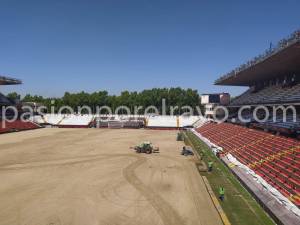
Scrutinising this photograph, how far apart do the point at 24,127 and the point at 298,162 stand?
224 ft

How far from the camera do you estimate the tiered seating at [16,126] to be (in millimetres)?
66319

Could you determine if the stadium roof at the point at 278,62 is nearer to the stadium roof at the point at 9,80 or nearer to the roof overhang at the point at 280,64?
the roof overhang at the point at 280,64

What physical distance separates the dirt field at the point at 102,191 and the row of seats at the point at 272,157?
5361 millimetres

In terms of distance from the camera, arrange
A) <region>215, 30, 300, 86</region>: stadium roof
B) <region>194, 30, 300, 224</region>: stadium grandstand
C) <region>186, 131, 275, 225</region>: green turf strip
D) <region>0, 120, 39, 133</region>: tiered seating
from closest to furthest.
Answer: <region>186, 131, 275, 225</region>: green turf strip
<region>194, 30, 300, 224</region>: stadium grandstand
<region>215, 30, 300, 86</region>: stadium roof
<region>0, 120, 39, 133</region>: tiered seating

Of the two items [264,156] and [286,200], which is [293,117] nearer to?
[264,156]

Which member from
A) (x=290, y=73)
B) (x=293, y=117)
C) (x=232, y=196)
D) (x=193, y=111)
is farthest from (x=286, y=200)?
(x=193, y=111)

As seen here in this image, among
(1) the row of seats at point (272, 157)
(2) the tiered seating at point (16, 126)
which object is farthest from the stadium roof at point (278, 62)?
(2) the tiered seating at point (16, 126)

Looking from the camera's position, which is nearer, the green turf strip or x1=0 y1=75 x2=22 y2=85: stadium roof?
the green turf strip

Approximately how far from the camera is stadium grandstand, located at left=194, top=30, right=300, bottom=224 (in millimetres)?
18734

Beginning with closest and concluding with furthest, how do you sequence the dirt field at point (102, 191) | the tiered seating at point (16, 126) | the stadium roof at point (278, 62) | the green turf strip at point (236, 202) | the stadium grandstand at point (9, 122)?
1. the green turf strip at point (236, 202)
2. the dirt field at point (102, 191)
3. the stadium roof at point (278, 62)
4. the tiered seating at point (16, 126)
5. the stadium grandstand at point (9, 122)

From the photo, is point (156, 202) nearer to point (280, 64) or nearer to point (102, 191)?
point (102, 191)

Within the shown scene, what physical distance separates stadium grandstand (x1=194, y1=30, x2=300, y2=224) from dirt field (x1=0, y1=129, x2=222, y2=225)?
419 cm

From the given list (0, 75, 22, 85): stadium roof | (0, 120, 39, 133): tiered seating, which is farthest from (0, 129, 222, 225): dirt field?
(0, 75, 22, 85): stadium roof

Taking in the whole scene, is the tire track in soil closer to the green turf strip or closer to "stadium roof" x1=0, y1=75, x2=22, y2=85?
the green turf strip
